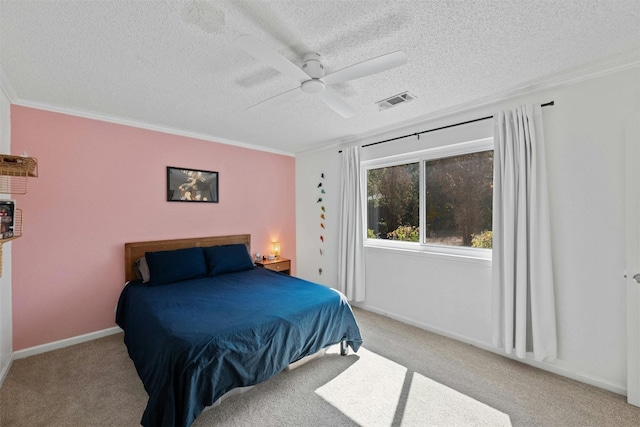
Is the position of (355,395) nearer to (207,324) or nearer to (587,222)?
(207,324)

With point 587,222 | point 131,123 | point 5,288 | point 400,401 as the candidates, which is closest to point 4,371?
point 5,288

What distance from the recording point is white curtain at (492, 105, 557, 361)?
91.8 inches

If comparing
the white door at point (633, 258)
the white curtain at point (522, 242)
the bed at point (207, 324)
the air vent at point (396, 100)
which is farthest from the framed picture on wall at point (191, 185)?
the white door at point (633, 258)

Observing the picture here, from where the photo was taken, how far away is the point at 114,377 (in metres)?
2.29

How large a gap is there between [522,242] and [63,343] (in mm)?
4455

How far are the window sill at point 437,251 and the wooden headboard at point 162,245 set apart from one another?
1.98 meters

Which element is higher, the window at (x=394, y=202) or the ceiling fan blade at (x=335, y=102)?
the ceiling fan blade at (x=335, y=102)

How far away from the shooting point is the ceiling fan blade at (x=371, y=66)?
1.58 meters

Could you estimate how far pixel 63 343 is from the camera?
2.81m

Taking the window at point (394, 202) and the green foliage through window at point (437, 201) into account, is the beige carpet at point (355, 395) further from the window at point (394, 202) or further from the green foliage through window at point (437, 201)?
the window at point (394, 202)

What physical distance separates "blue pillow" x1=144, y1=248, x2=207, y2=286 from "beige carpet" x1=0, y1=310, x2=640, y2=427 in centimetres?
77

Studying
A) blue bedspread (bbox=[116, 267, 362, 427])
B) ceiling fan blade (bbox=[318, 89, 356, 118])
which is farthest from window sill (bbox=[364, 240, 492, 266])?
ceiling fan blade (bbox=[318, 89, 356, 118])

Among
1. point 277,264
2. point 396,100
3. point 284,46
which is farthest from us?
point 277,264

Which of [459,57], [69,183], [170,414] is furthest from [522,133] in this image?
[69,183]
